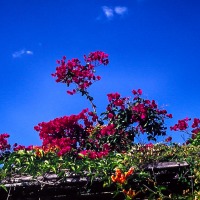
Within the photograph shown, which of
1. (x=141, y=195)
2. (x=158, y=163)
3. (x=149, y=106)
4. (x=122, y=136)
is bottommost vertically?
(x=141, y=195)

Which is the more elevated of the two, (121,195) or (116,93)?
(116,93)

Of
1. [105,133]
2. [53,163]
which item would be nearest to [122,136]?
[105,133]

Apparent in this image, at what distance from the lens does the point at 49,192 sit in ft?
23.4

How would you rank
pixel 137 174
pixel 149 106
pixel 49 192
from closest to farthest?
1. pixel 137 174
2. pixel 49 192
3. pixel 149 106

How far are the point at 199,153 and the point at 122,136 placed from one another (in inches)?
186

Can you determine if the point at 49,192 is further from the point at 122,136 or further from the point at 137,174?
the point at 122,136

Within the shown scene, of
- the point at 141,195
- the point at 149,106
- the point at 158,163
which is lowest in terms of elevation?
the point at 141,195

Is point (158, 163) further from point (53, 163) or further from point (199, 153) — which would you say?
point (53, 163)

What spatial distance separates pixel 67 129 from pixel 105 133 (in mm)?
1525

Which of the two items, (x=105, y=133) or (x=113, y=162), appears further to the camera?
(x=105, y=133)

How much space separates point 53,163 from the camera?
289 inches

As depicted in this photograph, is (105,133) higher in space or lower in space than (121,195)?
higher

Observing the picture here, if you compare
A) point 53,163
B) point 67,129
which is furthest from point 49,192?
point 67,129

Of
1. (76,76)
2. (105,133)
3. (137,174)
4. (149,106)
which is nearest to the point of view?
(137,174)
